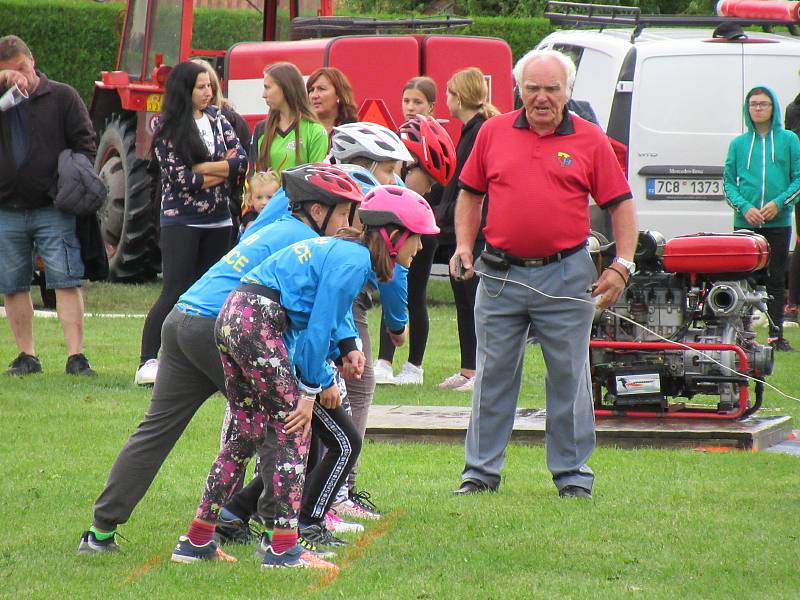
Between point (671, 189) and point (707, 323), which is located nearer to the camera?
point (707, 323)

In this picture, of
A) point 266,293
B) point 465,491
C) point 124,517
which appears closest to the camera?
point 266,293

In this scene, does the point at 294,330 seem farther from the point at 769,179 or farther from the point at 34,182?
the point at 769,179

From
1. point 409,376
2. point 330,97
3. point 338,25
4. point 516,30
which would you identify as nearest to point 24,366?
point 409,376

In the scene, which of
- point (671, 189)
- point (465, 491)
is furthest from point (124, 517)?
point (671, 189)

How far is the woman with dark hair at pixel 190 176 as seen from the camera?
933 cm

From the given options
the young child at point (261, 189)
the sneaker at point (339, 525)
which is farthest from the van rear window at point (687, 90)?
the sneaker at point (339, 525)

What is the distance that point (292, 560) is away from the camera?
17.4ft

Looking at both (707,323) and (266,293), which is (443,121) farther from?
(266,293)

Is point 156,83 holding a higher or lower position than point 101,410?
higher

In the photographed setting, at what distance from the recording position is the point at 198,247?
31.3 feet

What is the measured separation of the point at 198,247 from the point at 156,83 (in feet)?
17.9

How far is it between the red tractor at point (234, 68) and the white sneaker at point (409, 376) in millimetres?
3291

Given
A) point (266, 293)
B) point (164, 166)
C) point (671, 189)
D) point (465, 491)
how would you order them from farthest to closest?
point (671, 189)
point (164, 166)
point (465, 491)
point (266, 293)

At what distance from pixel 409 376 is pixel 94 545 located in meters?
4.81
